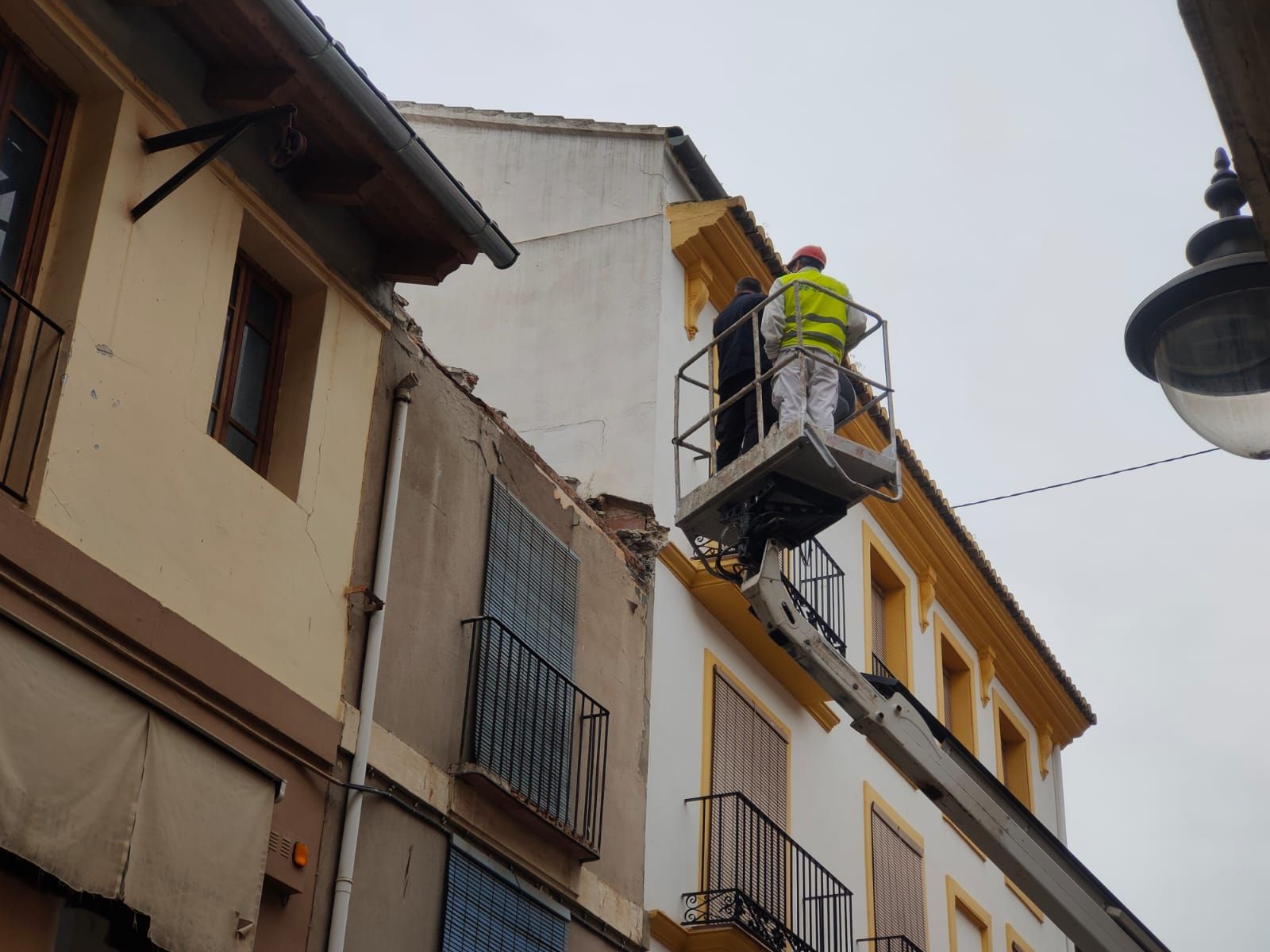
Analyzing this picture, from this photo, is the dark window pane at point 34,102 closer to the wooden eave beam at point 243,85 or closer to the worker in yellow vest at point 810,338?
the wooden eave beam at point 243,85

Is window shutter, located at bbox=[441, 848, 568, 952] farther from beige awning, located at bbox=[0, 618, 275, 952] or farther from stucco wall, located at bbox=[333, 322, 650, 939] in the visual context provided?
beige awning, located at bbox=[0, 618, 275, 952]

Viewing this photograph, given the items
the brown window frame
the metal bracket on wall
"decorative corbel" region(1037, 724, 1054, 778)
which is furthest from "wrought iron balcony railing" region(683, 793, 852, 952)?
"decorative corbel" region(1037, 724, 1054, 778)

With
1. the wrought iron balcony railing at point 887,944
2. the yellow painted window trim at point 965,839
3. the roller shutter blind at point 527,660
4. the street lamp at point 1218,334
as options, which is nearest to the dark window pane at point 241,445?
the roller shutter blind at point 527,660

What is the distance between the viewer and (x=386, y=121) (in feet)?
33.7

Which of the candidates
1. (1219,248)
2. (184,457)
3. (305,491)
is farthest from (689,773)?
(1219,248)

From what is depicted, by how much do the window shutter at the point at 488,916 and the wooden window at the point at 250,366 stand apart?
2.86 meters

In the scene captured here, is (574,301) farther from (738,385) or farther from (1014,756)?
(1014,756)

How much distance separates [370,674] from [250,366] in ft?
6.51

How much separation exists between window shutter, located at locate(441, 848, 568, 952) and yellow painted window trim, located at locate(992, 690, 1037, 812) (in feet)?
42.4

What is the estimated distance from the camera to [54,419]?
27.3 ft

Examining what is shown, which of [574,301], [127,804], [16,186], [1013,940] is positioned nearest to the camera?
[127,804]

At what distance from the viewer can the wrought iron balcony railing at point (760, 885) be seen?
45.5 feet

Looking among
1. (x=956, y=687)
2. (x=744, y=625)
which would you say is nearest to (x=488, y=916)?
(x=744, y=625)

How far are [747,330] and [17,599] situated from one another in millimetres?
6428
